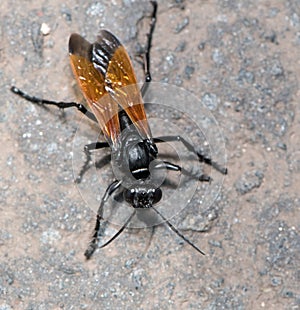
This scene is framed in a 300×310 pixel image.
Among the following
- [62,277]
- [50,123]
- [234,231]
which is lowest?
[62,277]

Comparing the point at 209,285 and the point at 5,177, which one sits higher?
the point at 5,177

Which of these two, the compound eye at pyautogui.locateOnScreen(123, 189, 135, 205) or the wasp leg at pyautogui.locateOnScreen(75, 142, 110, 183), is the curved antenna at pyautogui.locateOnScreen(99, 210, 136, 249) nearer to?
the compound eye at pyautogui.locateOnScreen(123, 189, 135, 205)

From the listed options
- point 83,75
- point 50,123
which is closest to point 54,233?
point 50,123

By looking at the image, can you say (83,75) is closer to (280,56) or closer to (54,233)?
Answer: (54,233)

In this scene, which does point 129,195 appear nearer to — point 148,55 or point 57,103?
point 57,103

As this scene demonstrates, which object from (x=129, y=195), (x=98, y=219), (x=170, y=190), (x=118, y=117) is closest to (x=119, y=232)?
(x=98, y=219)

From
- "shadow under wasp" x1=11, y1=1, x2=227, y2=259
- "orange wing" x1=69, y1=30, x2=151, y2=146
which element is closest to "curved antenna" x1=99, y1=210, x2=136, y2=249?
"shadow under wasp" x1=11, y1=1, x2=227, y2=259

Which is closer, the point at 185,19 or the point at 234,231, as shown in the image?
the point at 234,231

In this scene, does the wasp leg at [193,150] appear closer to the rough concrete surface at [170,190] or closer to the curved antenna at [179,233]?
the rough concrete surface at [170,190]
